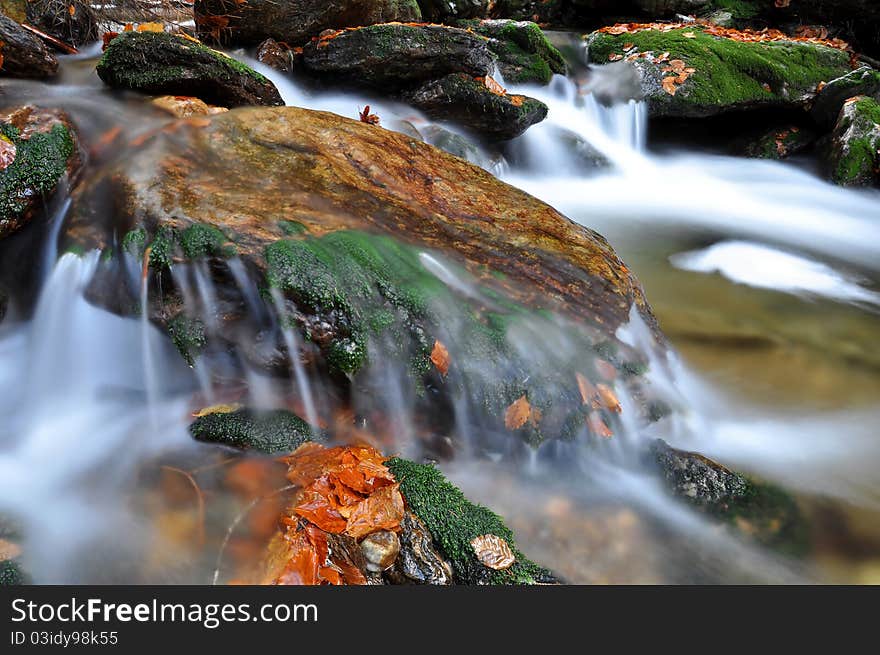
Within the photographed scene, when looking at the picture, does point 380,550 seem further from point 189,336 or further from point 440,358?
point 189,336

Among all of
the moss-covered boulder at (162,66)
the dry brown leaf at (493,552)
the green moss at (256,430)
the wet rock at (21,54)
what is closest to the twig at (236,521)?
the green moss at (256,430)

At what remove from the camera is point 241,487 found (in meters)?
2.77

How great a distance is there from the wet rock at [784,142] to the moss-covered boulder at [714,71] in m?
0.39

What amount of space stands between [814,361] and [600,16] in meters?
11.3

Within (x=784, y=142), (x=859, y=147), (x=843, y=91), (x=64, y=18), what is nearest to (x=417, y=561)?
(x=64, y=18)

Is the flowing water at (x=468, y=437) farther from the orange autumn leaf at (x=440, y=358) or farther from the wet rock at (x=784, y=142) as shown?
the wet rock at (x=784, y=142)

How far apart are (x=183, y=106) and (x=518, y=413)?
147 inches

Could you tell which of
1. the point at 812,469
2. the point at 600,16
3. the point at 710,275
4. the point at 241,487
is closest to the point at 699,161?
the point at 710,275

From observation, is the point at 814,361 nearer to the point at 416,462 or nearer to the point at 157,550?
the point at 416,462

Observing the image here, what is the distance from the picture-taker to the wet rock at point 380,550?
2.34m

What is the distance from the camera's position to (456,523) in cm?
264

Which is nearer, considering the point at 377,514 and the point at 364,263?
the point at 377,514

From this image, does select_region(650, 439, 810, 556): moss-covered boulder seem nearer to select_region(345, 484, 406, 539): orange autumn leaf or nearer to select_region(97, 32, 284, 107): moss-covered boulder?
select_region(345, 484, 406, 539): orange autumn leaf

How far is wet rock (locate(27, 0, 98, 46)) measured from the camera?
620cm
